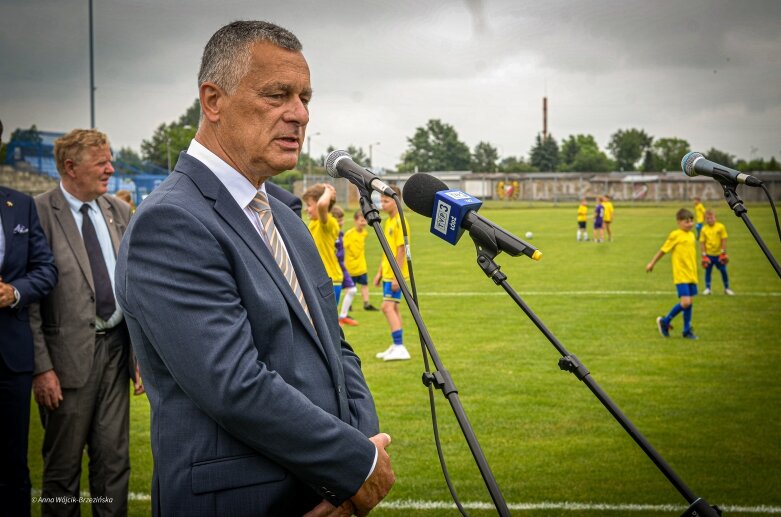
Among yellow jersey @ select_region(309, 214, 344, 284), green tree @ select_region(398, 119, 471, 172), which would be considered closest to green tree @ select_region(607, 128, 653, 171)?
green tree @ select_region(398, 119, 471, 172)

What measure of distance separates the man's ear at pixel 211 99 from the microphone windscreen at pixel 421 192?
0.65 meters

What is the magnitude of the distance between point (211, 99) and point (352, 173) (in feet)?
1.82

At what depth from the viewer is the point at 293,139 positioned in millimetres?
2402

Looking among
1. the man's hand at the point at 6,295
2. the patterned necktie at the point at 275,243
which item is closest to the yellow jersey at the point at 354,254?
the man's hand at the point at 6,295

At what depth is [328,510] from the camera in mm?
2297

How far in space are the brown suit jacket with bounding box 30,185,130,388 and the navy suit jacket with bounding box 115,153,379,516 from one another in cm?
254

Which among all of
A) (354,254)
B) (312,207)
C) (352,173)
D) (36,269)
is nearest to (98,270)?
(36,269)

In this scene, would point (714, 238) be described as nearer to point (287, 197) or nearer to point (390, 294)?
point (390, 294)

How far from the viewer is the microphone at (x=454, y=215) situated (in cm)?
246

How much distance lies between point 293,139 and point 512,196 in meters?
78.5

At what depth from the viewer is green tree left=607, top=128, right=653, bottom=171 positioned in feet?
376

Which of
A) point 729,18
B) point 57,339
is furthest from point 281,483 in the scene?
point 729,18

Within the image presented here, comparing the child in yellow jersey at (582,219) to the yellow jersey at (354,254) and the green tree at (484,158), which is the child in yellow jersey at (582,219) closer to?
the yellow jersey at (354,254)

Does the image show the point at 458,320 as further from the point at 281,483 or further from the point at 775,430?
the point at 281,483
